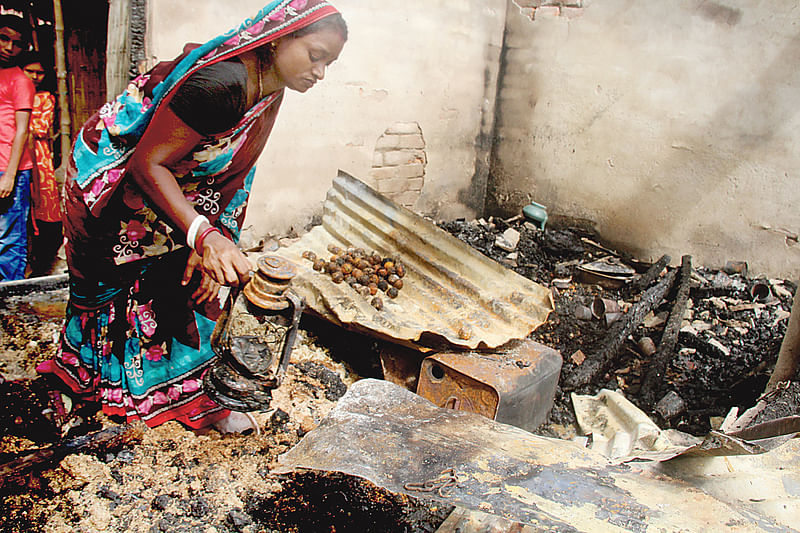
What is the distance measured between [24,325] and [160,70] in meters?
2.33

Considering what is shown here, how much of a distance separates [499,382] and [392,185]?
11.4ft

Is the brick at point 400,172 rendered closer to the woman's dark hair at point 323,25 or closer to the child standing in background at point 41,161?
the child standing in background at point 41,161

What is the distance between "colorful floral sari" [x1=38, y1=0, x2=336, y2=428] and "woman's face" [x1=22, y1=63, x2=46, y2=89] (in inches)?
91.2

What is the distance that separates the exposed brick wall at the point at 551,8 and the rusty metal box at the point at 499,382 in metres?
4.09

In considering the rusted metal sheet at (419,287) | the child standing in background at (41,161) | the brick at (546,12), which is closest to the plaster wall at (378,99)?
the brick at (546,12)

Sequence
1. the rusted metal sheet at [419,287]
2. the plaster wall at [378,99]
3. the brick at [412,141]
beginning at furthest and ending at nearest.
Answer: the brick at [412,141], the plaster wall at [378,99], the rusted metal sheet at [419,287]

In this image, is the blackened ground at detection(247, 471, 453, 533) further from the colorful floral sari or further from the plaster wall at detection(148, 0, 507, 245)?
the plaster wall at detection(148, 0, 507, 245)

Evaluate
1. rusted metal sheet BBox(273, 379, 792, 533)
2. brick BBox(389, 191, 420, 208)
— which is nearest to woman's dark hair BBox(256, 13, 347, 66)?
rusted metal sheet BBox(273, 379, 792, 533)

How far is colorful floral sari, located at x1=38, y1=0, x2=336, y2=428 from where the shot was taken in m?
2.12

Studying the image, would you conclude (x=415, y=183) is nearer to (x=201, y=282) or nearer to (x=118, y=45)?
(x=118, y=45)

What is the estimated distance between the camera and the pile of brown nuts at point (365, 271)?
3645 mm

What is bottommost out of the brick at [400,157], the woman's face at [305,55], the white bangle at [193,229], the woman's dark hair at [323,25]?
the brick at [400,157]

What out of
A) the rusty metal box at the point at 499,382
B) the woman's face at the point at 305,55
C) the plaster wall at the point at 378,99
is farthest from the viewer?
the plaster wall at the point at 378,99

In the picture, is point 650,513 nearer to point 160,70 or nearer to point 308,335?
point 160,70
